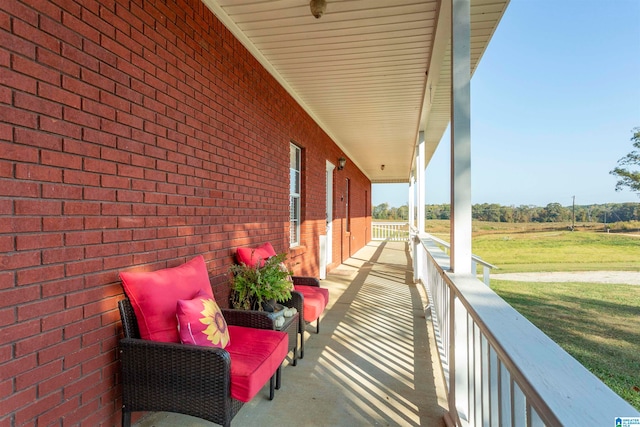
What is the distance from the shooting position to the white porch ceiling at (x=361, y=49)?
2486 mm

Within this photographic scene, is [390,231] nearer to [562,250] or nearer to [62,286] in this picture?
[562,250]

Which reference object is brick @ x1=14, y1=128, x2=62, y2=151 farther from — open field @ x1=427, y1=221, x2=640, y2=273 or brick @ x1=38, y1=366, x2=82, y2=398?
open field @ x1=427, y1=221, x2=640, y2=273

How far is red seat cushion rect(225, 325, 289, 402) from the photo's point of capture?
1.58 m

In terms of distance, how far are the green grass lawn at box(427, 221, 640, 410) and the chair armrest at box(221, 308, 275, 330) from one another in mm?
1671

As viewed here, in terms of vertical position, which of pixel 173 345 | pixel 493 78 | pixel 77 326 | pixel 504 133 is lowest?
pixel 173 345

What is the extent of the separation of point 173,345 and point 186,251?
2.74 feet

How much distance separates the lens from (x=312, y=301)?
3014mm

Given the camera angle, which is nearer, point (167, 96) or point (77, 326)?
point (77, 326)

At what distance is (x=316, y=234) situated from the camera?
228 inches

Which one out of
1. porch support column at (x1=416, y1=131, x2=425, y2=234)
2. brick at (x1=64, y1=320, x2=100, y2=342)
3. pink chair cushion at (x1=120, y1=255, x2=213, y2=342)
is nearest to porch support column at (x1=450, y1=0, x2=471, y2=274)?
pink chair cushion at (x1=120, y1=255, x2=213, y2=342)

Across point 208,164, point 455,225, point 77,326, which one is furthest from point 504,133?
point 77,326

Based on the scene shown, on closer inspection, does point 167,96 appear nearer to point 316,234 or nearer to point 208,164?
point 208,164

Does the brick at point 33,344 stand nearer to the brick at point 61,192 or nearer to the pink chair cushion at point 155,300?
the pink chair cushion at point 155,300

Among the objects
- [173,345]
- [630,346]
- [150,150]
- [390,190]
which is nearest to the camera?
[173,345]
